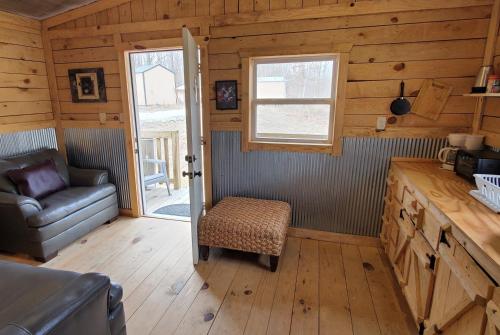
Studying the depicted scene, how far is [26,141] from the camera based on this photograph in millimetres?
3027

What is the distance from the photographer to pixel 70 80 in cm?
318

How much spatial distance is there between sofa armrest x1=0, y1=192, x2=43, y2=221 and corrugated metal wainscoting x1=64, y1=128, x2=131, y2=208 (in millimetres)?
1017

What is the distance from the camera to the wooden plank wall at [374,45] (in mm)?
2145

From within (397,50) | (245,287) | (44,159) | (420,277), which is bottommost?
(245,287)

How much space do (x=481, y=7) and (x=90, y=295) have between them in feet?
10.3

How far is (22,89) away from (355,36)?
3.51 metres

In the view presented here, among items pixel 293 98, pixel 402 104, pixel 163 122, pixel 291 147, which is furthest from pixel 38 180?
pixel 402 104

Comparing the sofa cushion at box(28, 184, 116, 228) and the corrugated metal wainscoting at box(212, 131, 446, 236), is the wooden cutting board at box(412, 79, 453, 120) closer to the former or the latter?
the corrugated metal wainscoting at box(212, 131, 446, 236)

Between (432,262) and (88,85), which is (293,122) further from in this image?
(88,85)

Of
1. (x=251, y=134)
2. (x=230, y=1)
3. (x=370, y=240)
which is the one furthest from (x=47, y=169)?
(x=370, y=240)

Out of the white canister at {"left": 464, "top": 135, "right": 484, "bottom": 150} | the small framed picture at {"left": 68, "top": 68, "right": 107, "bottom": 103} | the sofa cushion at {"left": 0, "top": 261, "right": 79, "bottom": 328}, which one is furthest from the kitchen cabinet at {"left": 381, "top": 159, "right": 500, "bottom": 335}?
the small framed picture at {"left": 68, "top": 68, "right": 107, "bottom": 103}

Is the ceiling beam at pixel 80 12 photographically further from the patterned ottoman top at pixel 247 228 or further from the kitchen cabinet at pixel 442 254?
the kitchen cabinet at pixel 442 254

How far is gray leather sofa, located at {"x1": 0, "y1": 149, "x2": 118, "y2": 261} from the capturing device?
231 cm

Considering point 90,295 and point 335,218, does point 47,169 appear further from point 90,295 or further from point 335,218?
point 335,218
